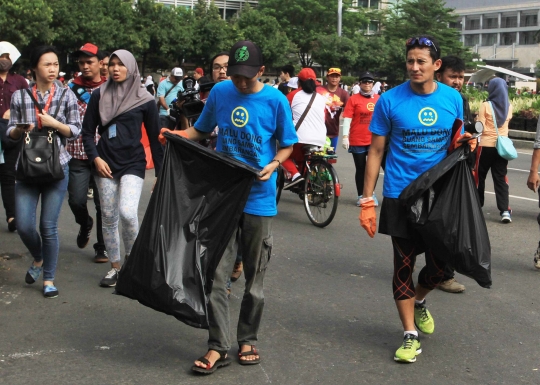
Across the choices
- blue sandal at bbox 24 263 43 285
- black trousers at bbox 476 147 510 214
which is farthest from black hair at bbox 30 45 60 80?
black trousers at bbox 476 147 510 214

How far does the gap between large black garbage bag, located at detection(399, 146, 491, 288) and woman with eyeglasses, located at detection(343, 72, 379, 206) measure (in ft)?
18.1

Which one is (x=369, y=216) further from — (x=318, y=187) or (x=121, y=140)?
(x=318, y=187)

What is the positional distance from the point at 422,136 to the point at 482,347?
142cm

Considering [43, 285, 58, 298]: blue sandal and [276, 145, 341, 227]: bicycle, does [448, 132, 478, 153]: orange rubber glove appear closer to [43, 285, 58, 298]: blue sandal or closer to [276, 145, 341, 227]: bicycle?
[43, 285, 58, 298]: blue sandal

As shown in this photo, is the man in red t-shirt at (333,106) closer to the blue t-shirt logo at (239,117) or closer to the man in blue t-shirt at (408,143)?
the man in blue t-shirt at (408,143)

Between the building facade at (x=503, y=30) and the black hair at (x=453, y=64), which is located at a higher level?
the building facade at (x=503, y=30)

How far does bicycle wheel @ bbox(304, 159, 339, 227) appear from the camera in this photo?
28.7ft

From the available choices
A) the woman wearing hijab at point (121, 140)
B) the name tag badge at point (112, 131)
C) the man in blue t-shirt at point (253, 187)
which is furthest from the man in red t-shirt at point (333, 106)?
the man in blue t-shirt at point (253, 187)

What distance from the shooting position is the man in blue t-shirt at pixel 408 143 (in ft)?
14.8

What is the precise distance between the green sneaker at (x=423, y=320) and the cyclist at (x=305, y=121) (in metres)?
4.45

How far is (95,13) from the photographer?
4672 cm

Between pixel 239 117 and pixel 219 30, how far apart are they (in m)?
50.8

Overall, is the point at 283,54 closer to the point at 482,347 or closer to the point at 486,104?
the point at 486,104

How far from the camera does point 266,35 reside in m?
58.9
